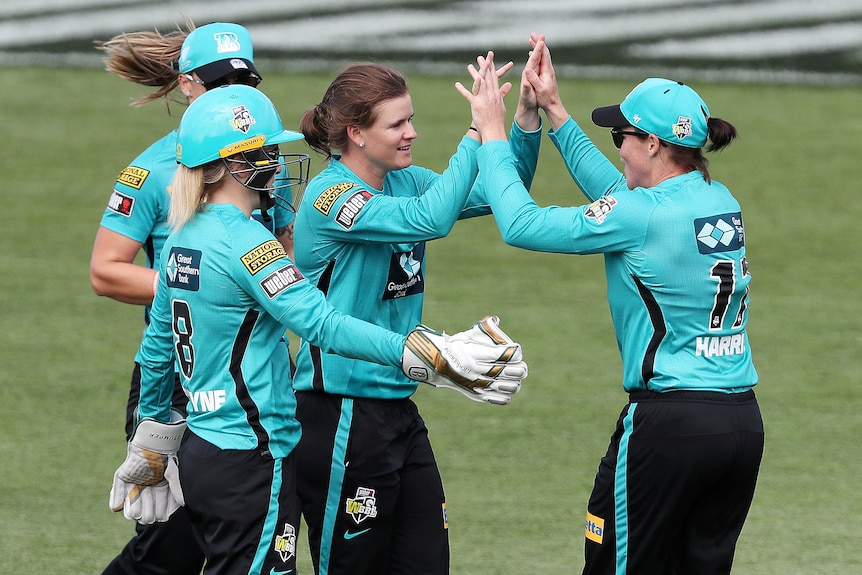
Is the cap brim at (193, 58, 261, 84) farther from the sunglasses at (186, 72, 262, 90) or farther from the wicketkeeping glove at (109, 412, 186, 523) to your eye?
the wicketkeeping glove at (109, 412, 186, 523)

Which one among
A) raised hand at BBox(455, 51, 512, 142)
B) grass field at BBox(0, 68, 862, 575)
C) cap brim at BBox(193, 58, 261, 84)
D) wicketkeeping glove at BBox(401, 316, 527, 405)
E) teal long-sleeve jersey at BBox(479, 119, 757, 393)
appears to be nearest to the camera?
wicketkeeping glove at BBox(401, 316, 527, 405)

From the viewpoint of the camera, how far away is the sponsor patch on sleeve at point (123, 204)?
5.72 metres

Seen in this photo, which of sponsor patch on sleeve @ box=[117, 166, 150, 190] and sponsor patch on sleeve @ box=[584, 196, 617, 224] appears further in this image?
sponsor patch on sleeve @ box=[117, 166, 150, 190]

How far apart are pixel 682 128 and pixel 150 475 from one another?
2.25 metres

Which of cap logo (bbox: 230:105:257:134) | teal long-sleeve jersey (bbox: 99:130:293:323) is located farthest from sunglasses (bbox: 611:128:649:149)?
teal long-sleeve jersey (bbox: 99:130:293:323)

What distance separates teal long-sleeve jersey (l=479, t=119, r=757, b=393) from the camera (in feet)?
15.6

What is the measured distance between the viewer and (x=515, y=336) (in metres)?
10.0

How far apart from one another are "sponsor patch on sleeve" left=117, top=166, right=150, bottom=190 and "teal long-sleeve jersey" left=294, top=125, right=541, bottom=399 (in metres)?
0.94

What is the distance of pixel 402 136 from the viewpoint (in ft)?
16.5

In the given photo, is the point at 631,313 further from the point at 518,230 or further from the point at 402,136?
the point at 402,136

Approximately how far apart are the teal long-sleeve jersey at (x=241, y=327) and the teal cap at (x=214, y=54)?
130 centimetres

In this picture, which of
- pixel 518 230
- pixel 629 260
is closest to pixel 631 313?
pixel 629 260

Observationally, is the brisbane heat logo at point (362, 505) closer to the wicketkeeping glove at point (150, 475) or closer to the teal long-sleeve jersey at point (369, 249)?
the teal long-sleeve jersey at point (369, 249)

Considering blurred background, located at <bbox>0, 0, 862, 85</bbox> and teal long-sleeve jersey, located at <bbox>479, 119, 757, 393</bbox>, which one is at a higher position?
blurred background, located at <bbox>0, 0, 862, 85</bbox>
